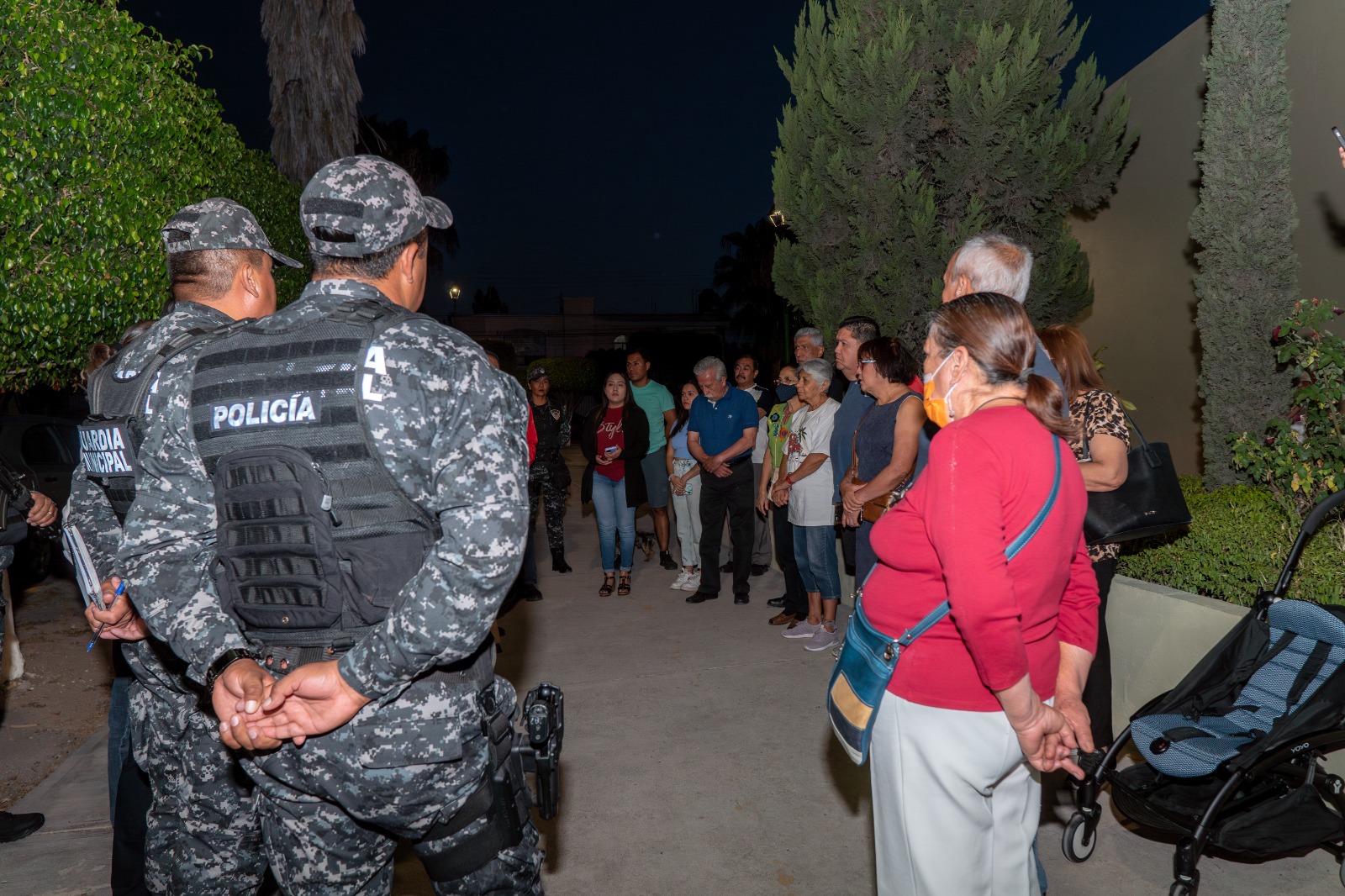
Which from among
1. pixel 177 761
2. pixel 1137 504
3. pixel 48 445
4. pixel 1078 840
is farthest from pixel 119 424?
pixel 48 445

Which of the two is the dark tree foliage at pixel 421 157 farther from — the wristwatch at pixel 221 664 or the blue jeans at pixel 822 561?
the wristwatch at pixel 221 664

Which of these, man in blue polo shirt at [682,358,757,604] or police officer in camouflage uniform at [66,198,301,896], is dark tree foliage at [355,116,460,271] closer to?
man in blue polo shirt at [682,358,757,604]

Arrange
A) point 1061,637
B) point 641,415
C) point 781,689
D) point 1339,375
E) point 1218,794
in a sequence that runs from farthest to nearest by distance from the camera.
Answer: point 641,415
point 781,689
point 1339,375
point 1218,794
point 1061,637

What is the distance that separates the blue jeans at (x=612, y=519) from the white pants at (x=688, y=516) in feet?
1.47

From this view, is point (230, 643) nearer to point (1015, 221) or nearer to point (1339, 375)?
point (1339, 375)

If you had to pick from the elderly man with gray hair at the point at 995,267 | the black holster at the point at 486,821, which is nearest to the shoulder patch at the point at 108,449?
the black holster at the point at 486,821

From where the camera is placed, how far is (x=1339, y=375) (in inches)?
178

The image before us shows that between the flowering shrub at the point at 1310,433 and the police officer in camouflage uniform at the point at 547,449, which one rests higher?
the flowering shrub at the point at 1310,433

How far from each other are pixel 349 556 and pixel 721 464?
17.7 ft

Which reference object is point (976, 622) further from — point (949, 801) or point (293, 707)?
point (293, 707)

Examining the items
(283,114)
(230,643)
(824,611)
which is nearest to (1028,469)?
(230,643)

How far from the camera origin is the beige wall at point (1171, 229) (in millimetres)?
6836

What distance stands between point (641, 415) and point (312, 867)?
5996 mm

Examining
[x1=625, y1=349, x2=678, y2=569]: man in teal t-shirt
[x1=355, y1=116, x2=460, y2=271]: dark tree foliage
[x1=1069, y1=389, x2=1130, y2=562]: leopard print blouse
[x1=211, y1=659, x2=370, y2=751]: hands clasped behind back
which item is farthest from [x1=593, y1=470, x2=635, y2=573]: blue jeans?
[x1=355, y1=116, x2=460, y2=271]: dark tree foliage
